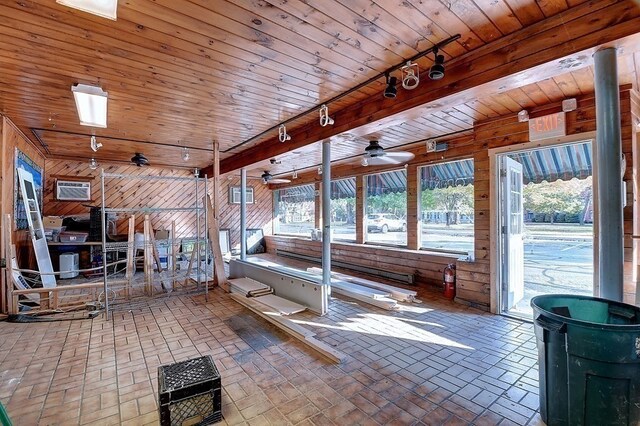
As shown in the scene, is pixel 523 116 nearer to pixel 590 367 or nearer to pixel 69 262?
pixel 590 367

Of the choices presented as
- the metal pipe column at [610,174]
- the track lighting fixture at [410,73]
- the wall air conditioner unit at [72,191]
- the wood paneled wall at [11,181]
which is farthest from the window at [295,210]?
the metal pipe column at [610,174]

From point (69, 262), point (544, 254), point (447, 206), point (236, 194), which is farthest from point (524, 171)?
point (69, 262)

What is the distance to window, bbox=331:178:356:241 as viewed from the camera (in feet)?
25.5

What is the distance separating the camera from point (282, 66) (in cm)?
269

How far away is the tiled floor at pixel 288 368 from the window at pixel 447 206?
1.99 metres

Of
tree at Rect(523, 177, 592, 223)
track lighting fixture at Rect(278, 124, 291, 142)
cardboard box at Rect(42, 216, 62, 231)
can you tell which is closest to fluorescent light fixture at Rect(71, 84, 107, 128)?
track lighting fixture at Rect(278, 124, 291, 142)

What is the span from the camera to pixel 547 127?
137 inches

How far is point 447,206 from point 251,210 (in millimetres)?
6533

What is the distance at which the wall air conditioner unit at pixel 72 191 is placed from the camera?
6.83 m

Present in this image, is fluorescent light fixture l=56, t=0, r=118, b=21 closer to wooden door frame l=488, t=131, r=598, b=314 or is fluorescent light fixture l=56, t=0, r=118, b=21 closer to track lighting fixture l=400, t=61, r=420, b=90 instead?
track lighting fixture l=400, t=61, r=420, b=90

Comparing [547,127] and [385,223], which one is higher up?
[547,127]

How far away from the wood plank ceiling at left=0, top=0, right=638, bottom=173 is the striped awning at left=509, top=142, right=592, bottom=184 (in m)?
1.67

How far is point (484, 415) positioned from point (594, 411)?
0.61 meters

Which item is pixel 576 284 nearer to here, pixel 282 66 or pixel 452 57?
pixel 452 57
